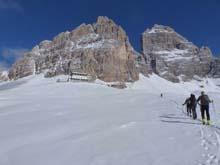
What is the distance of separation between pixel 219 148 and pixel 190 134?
2862 millimetres

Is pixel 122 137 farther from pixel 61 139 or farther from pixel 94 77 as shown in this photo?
pixel 94 77

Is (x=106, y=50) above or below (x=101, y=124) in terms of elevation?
above

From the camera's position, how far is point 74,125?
14297 millimetres

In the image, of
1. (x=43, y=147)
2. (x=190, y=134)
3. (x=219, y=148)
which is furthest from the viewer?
(x=190, y=134)

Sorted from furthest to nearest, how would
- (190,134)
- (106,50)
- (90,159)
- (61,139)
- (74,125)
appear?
(106,50) < (74,125) < (190,134) < (61,139) < (90,159)

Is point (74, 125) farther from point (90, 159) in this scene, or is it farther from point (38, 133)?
point (90, 159)

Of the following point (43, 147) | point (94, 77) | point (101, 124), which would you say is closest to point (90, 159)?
point (43, 147)

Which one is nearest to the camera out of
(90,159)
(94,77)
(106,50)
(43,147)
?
(90,159)

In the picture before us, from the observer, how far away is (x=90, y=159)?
8.59 m

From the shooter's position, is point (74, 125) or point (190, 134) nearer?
point (190, 134)

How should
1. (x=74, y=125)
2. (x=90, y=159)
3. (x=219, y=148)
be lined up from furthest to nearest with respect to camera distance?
1. (x=74, y=125)
2. (x=219, y=148)
3. (x=90, y=159)

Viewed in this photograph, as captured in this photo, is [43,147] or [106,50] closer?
[43,147]

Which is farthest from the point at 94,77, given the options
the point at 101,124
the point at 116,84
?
the point at 101,124

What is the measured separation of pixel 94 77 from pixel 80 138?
172 metres
